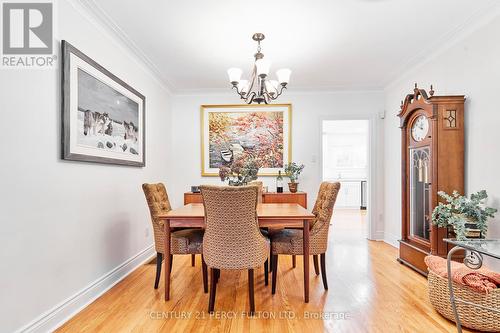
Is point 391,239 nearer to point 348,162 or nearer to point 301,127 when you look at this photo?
point 301,127

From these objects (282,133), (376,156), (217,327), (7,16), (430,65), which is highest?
(430,65)

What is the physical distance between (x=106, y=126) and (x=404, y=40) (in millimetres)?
3130

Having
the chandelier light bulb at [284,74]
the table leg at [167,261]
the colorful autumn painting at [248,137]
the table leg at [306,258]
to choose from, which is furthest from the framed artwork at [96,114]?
the table leg at [306,258]

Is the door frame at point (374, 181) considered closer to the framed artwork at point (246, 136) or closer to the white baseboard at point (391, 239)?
the white baseboard at point (391, 239)

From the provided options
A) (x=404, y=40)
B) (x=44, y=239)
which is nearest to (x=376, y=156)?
(x=404, y=40)

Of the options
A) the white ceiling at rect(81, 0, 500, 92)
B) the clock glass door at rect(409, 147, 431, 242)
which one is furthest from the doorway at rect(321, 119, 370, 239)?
the clock glass door at rect(409, 147, 431, 242)

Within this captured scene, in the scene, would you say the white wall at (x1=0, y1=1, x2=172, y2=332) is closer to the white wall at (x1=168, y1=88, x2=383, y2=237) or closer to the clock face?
the white wall at (x1=168, y1=88, x2=383, y2=237)

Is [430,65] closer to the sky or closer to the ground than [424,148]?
closer to the sky

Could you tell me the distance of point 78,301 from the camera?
84.2 inches

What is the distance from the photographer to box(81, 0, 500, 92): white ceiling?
2.26m

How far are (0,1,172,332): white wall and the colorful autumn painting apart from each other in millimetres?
1902

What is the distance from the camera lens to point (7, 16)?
1.66 metres

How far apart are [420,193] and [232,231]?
88.7 inches

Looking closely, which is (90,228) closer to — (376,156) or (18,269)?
(18,269)
